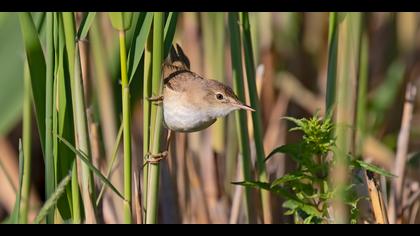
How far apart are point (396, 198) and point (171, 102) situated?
83cm

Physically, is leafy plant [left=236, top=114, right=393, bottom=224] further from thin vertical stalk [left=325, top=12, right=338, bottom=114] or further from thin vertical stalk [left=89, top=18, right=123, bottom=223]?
thin vertical stalk [left=89, top=18, right=123, bottom=223]

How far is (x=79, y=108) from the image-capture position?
58.5 inches

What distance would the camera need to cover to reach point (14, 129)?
2.94 metres

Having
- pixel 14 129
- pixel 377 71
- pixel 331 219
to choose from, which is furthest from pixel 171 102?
pixel 377 71

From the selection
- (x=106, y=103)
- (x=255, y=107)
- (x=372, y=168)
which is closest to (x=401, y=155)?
(x=255, y=107)

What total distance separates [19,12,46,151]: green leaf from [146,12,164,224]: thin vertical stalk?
0.77ft

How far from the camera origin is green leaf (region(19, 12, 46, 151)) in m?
1.42

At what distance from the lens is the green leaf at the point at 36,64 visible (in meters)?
1.42

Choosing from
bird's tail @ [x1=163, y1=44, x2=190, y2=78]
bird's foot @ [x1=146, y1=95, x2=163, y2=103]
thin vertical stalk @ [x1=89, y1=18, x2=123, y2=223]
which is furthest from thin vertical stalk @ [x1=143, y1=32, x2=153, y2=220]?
thin vertical stalk @ [x1=89, y1=18, x2=123, y2=223]

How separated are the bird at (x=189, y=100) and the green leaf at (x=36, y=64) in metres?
0.27

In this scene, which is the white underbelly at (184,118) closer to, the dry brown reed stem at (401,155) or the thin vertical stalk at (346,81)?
the thin vertical stalk at (346,81)

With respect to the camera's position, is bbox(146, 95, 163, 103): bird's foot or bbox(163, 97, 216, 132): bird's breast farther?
bbox(163, 97, 216, 132): bird's breast

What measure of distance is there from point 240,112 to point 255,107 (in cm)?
6
